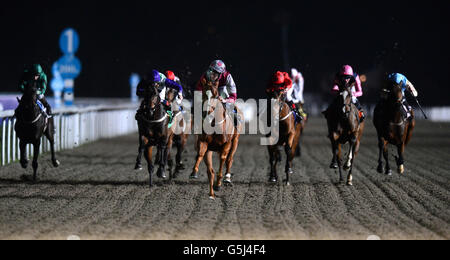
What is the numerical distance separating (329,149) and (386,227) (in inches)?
491

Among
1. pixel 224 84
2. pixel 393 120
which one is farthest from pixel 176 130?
pixel 393 120

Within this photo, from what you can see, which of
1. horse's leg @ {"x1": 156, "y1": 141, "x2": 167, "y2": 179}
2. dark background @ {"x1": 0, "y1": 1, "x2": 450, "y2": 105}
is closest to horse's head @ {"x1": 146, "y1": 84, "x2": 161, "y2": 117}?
horse's leg @ {"x1": 156, "y1": 141, "x2": 167, "y2": 179}

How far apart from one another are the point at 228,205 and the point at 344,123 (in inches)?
129

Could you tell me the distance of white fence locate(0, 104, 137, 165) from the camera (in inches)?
564

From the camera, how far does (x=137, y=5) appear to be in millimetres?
68375

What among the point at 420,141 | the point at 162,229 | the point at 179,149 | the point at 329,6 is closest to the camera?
the point at 162,229

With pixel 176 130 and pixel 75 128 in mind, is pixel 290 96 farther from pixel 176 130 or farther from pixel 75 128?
pixel 75 128

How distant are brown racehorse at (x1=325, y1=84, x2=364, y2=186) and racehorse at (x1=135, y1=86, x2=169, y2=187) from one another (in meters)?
2.66

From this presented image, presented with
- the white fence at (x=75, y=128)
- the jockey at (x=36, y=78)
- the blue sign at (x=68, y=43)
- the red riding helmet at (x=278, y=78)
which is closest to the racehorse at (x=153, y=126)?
the jockey at (x=36, y=78)

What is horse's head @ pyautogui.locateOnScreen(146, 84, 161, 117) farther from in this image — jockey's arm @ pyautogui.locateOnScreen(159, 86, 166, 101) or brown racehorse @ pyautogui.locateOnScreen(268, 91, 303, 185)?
brown racehorse @ pyautogui.locateOnScreen(268, 91, 303, 185)

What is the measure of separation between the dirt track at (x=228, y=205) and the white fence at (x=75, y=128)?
0.78m

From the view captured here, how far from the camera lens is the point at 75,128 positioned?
64.7 feet
